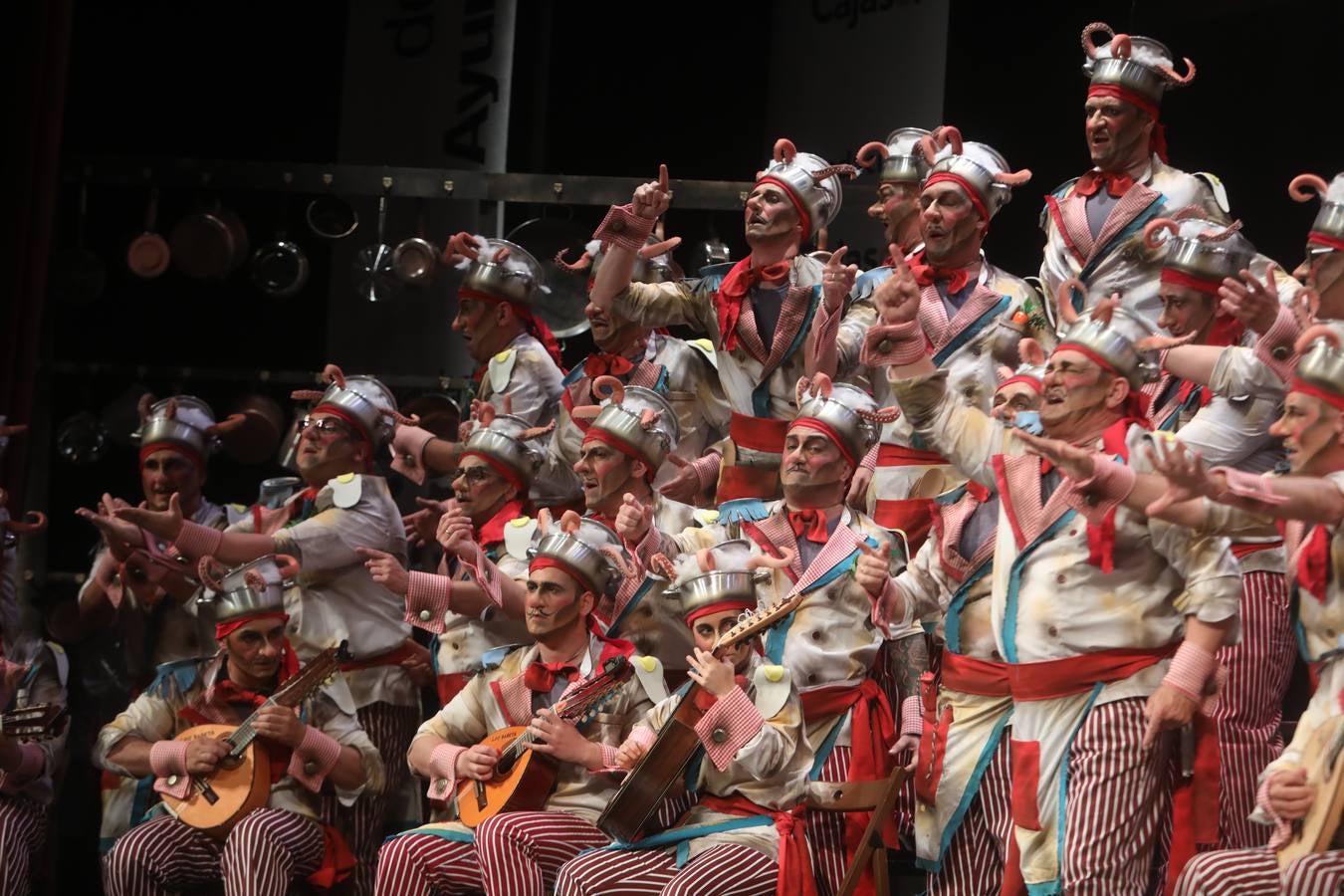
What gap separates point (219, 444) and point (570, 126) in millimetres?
2341

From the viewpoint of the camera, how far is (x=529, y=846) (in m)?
5.14

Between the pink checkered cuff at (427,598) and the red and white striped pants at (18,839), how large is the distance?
1469 mm

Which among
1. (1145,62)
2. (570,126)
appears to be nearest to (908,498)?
(1145,62)

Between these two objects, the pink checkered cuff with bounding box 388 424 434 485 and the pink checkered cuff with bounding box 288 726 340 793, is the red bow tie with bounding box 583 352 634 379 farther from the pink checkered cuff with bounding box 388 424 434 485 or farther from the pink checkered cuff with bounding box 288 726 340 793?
the pink checkered cuff with bounding box 288 726 340 793

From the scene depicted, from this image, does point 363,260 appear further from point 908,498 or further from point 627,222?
point 908,498

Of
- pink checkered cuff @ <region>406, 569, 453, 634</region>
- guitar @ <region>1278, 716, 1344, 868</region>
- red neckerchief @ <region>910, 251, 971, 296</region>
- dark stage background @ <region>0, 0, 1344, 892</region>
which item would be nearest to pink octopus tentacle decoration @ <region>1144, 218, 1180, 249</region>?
red neckerchief @ <region>910, 251, 971, 296</region>

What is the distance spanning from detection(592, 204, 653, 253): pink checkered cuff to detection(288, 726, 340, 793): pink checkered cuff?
169 centimetres

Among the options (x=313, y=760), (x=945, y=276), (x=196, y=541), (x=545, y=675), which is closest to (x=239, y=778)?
(x=313, y=760)

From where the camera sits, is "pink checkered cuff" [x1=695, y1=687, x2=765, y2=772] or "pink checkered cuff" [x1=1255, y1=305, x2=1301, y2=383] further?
"pink checkered cuff" [x1=695, y1=687, x2=765, y2=772]

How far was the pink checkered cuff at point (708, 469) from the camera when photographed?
21.6ft

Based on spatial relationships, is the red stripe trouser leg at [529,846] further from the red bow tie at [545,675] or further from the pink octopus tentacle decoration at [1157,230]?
the pink octopus tentacle decoration at [1157,230]

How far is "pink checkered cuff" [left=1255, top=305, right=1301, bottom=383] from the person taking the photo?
4.68m

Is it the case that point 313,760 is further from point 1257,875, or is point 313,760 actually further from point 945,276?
point 1257,875

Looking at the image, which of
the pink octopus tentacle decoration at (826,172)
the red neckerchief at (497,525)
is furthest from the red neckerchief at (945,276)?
the red neckerchief at (497,525)
